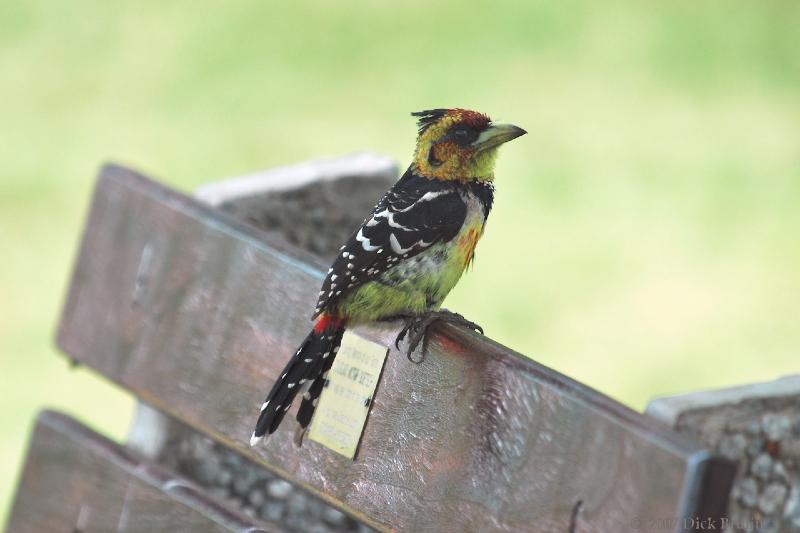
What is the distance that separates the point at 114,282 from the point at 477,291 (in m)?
3.23

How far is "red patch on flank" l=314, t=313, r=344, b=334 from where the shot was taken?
304cm

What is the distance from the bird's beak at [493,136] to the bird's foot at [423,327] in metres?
0.42

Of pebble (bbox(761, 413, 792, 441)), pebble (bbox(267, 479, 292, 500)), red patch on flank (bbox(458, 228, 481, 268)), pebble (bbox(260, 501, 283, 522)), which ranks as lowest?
pebble (bbox(260, 501, 283, 522))

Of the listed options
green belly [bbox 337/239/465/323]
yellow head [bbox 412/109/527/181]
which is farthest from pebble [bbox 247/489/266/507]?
yellow head [bbox 412/109/527/181]

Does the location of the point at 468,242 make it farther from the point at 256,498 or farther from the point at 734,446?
the point at 256,498

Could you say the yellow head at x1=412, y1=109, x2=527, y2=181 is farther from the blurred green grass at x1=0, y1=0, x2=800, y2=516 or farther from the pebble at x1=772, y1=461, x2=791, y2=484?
the blurred green grass at x1=0, y1=0, x2=800, y2=516

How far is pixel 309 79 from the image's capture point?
898 cm

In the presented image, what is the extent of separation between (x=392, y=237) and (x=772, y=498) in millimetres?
1086

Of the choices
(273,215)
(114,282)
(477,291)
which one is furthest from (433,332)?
(477,291)

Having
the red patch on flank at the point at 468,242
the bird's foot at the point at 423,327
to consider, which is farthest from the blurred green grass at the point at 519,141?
the bird's foot at the point at 423,327

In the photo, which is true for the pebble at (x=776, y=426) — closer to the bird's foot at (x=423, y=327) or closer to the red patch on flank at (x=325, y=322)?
the bird's foot at (x=423, y=327)

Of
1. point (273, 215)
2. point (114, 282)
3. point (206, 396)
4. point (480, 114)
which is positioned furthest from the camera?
point (273, 215)

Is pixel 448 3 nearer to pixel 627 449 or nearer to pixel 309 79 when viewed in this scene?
pixel 309 79

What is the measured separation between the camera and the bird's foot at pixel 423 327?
9.48ft
